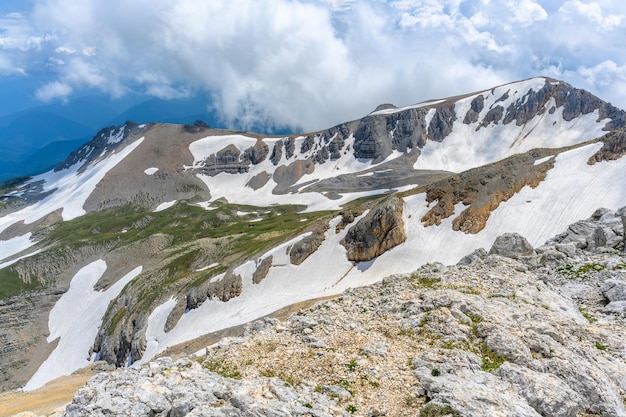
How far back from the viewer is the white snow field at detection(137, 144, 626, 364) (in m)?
60.2

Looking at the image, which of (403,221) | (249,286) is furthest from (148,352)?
(403,221)

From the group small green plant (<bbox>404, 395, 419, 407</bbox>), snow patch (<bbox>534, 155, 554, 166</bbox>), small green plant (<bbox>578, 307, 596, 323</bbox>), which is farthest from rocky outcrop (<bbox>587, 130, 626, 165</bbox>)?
small green plant (<bbox>404, 395, 419, 407</bbox>)

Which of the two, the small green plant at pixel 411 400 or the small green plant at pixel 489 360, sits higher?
the small green plant at pixel 411 400

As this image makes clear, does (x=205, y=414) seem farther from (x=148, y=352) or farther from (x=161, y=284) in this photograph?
(x=161, y=284)

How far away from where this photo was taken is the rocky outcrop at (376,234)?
223 ft

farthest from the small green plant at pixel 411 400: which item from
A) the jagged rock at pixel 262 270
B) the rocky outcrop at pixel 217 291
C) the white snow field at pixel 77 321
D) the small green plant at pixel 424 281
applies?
the white snow field at pixel 77 321

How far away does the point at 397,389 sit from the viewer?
13.1 meters

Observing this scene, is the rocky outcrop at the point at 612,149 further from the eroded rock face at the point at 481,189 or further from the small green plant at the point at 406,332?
the small green plant at the point at 406,332

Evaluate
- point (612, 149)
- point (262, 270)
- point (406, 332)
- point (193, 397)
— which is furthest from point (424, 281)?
point (612, 149)

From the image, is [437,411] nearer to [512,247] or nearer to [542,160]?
[512,247]

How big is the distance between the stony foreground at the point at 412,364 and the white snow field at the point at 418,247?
3999 cm

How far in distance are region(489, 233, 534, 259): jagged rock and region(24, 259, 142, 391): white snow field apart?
308 feet

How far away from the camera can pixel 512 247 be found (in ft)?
112

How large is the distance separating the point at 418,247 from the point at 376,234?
25.9 feet
